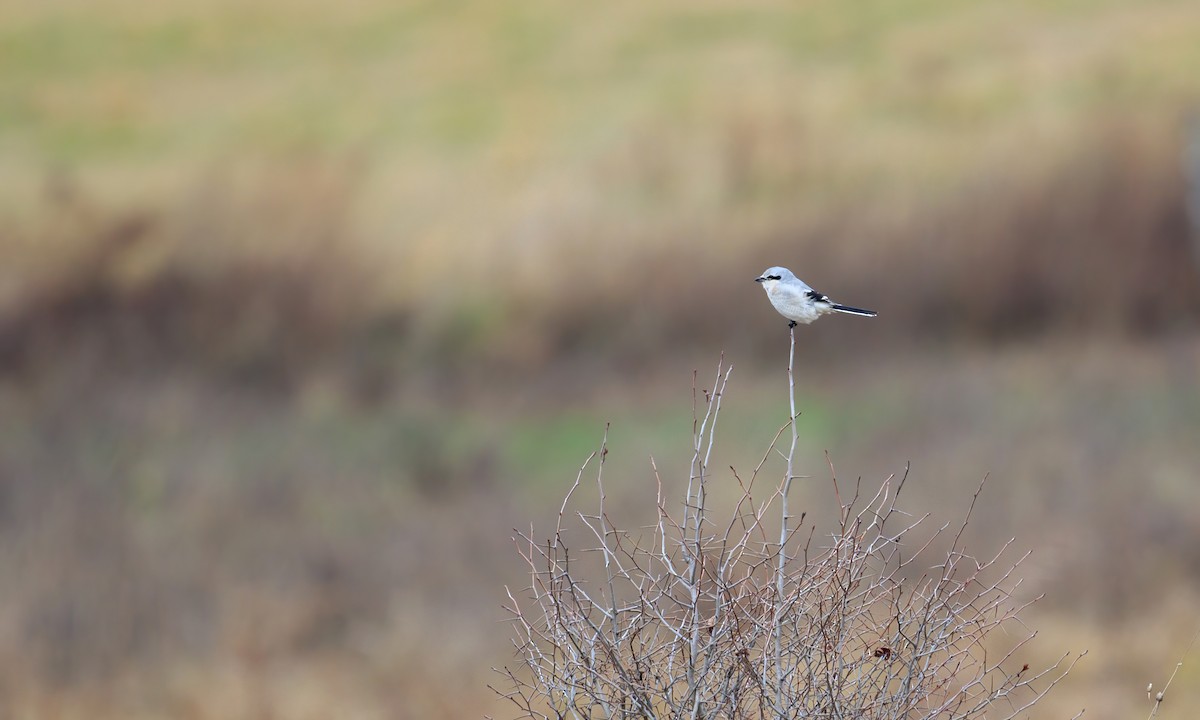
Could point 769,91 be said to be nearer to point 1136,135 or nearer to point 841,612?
point 1136,135

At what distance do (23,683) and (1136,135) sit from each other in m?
26.4

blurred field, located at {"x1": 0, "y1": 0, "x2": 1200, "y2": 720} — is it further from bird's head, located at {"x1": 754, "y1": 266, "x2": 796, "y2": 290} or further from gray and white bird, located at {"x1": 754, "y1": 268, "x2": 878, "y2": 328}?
gray and white bird, located at {"x1": 754, "y1": 268, "x2": 878, "y2": 328}

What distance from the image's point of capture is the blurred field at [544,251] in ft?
86.5

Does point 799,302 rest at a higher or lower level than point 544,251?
higher

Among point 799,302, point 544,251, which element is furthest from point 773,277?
point 544,251

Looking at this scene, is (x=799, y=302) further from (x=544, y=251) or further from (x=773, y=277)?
(x=544, y=251)

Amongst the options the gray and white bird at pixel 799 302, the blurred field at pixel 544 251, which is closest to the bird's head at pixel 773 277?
the gray and white bird at pixel 799 302

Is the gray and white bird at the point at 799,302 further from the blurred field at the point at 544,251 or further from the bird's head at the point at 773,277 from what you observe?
the blurred field at the point at 544,251

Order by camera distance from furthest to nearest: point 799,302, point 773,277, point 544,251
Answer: point 544,251 < point 773,277 < point 799,302

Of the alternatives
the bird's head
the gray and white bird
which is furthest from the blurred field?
the gray and white bird

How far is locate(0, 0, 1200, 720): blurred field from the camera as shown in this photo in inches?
1038

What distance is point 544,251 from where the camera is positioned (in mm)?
34469

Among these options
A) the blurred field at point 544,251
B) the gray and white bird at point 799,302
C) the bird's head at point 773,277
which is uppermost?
the bird's head at point 773,277

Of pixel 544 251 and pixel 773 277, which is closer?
pixel 773 277
